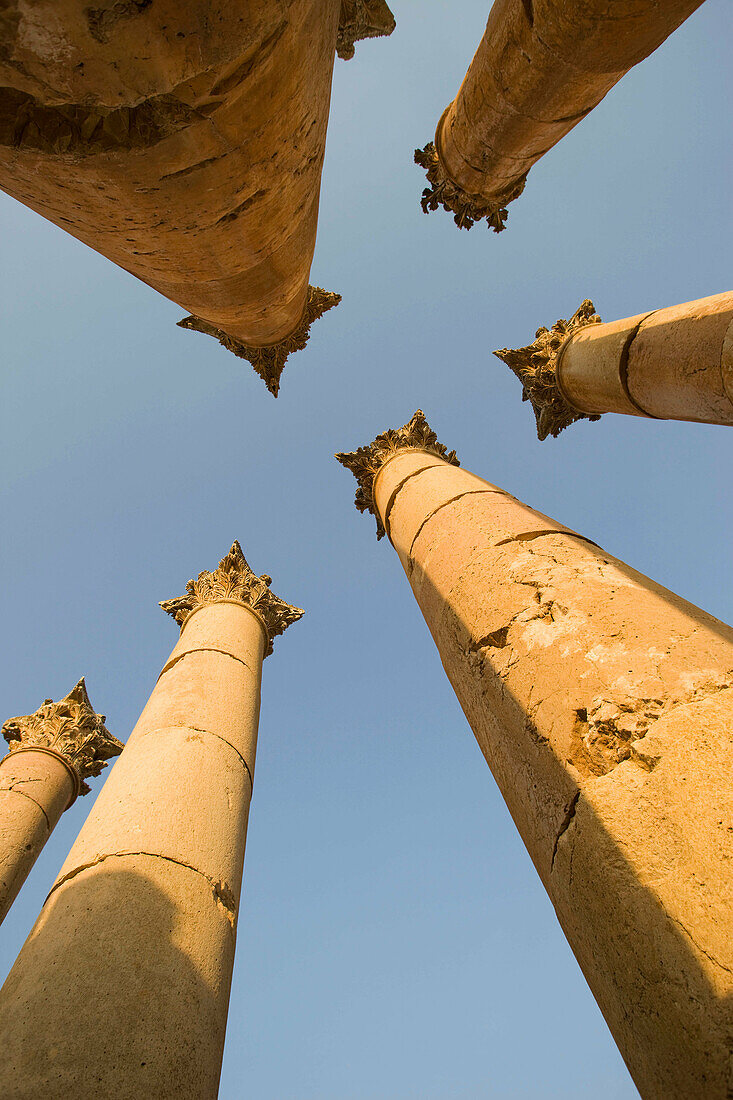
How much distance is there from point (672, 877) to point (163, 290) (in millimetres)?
7562

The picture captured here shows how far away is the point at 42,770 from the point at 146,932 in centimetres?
837

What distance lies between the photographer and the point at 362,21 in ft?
32.3

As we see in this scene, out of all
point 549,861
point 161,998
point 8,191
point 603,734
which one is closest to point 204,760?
point 161,998

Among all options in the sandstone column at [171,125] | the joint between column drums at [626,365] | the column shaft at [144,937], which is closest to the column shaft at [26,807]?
the column shaft at [144,937]

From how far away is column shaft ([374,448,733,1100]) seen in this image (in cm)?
270

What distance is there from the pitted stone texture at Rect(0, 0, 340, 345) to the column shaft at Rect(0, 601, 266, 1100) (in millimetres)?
4760

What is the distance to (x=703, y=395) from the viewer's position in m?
8.29

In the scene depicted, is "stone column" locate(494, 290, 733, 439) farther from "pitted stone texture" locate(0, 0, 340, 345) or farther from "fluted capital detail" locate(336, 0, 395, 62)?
"fluted capital detail" locate(336, 0, 395, 62)

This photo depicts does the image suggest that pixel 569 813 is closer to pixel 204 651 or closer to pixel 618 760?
pixel 618 760

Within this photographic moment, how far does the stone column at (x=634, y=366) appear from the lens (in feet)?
26.4

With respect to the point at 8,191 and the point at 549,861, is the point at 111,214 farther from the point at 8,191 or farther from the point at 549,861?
the point at 549,861

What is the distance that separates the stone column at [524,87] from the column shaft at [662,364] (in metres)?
3.08

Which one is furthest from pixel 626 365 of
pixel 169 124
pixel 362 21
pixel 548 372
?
pixel 169 124

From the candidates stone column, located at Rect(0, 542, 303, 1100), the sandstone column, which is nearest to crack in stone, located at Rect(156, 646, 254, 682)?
stone column, located at Rect(0, 542, 303, 1100)
